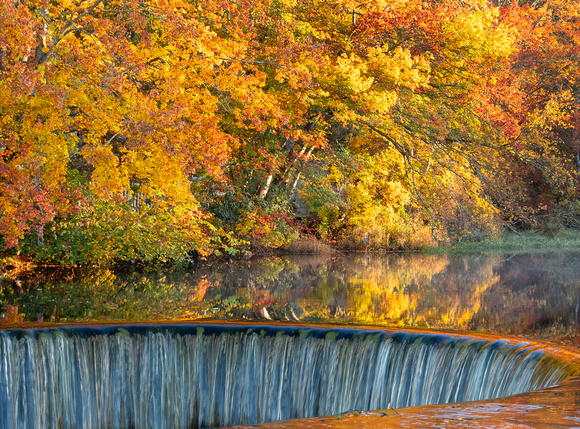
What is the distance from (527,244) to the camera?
79.1ft

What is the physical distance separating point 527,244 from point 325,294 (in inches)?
564

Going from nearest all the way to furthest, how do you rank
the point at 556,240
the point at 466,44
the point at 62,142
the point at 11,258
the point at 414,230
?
the point at 62,142
the point at 11,258
the point at 466,44
the point at 414,230
the point at 556,240

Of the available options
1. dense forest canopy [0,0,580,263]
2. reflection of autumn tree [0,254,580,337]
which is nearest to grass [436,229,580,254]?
dense forest canopy [0,0,580,263]

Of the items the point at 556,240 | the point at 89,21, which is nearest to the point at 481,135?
the point at 556,240

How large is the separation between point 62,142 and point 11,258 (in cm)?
447

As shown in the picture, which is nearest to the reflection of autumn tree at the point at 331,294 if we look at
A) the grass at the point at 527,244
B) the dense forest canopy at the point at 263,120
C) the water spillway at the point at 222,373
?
the dense forest canopy at the point at 263,120

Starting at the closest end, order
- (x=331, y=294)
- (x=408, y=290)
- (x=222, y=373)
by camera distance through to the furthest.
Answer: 1. (x=222, y=373)
2. (x=331, y=294)
3. (x=408, y=290)

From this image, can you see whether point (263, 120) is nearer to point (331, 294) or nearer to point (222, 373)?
point (331, 294)

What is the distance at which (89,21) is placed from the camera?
11.2 metres

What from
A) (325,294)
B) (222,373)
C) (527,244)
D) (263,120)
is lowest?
(222,373)

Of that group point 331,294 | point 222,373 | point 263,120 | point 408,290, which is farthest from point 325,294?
point 263,120

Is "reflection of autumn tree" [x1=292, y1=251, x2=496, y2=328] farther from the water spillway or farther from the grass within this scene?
the grass

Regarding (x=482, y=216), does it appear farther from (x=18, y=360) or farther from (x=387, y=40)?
(x=18, y=360)

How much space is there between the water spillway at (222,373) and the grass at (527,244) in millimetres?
14557
